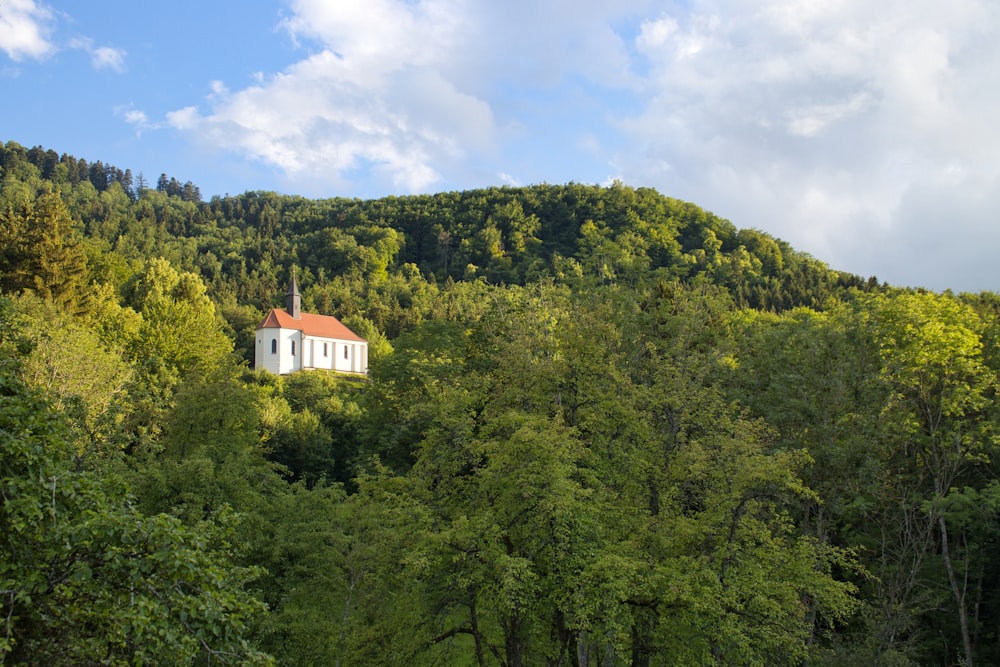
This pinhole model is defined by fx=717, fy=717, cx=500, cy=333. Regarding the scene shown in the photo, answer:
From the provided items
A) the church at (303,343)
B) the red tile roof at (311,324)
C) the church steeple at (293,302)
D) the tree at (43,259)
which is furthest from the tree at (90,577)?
the church steeple at (293,302)

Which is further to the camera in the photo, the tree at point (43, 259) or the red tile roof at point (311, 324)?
the red tile roof at point (311, 324)

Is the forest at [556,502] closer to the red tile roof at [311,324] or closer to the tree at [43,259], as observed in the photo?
the tree at [43,259]

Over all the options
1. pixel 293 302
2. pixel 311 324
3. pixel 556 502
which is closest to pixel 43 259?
pixel 556 502

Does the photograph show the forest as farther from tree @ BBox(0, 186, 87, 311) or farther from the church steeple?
the church steeple

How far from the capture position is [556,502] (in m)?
11.7

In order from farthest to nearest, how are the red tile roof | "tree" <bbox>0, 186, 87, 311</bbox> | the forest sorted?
the red tile roof < "tree" <bbox>0, 186, 87, 311</bbox> < the forest

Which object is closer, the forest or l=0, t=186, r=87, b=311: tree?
the forest

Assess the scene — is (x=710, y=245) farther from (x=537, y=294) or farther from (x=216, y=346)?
(x=537, y=294)

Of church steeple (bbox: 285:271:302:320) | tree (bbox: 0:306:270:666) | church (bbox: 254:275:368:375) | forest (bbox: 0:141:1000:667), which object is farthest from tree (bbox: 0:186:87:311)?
tree (bbox: 0:306:270:666)

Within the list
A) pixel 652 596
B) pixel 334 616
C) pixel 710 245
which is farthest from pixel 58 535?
pixel 710 245

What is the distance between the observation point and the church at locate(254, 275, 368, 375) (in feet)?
251

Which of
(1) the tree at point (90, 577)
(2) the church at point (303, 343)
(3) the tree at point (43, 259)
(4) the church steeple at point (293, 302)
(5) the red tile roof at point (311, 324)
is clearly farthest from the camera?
(4) the church steeple at point (293, 302)

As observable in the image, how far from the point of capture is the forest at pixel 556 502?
6.10 metres

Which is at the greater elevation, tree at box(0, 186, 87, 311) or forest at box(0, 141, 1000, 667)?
tree at box(0, 186, 87, 311)
